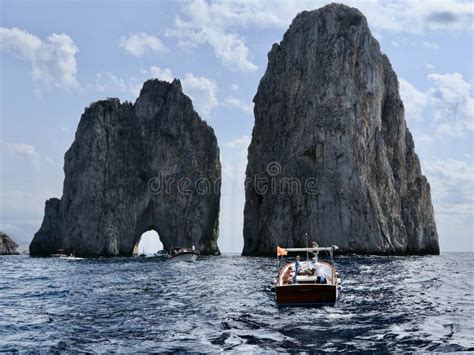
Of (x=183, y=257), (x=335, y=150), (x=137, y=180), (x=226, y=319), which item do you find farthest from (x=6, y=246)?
(x=226, y=319)

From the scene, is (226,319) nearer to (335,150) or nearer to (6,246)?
(335,150)

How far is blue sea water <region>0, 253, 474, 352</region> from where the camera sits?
64.8ft

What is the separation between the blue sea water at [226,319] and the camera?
64.8 ft

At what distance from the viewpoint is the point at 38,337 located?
21172 mm

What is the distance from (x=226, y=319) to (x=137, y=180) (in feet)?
346

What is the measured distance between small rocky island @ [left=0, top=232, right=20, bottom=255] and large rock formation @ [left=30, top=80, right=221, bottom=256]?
12.5 m

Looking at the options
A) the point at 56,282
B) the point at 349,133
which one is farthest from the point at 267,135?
the point at 56,282

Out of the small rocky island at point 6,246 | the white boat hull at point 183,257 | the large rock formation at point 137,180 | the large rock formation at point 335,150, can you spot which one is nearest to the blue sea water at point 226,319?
the white boat hull at point 183,257

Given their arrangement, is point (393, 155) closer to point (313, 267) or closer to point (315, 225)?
point (315, 225)

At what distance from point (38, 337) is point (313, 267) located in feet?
61.5

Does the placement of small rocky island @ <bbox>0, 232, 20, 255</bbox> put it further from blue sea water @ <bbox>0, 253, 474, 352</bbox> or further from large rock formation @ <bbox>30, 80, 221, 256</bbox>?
blue sea water @ <bbox>0, 253, 474, 352</bbox>

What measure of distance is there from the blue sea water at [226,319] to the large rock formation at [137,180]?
8157cm

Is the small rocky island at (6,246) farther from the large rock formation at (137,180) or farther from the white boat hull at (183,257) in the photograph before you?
the white boat hull at (183,257)

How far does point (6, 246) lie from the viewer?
5281 inches
